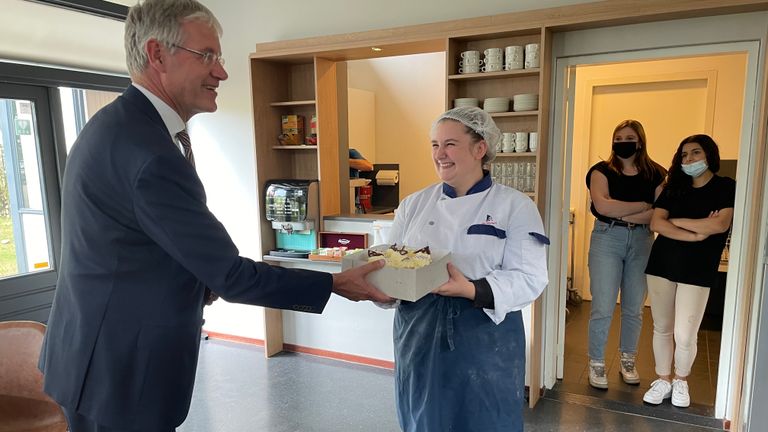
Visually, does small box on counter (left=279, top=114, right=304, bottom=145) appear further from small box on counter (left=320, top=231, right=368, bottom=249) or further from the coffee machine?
small box on counter (left=320, top=231, right=368, bottom=249)

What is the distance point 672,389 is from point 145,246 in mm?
3150

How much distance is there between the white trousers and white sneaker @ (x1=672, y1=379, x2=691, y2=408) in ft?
0.18

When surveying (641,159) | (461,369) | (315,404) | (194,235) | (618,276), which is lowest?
(315,404)

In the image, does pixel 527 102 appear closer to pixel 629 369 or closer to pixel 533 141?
pixel 533 141

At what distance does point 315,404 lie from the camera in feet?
10.3

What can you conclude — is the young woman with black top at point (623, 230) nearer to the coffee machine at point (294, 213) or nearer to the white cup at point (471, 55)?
the white cup at point (471, 55)

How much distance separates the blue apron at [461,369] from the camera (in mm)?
1593

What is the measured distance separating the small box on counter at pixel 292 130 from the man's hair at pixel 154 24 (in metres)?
2.49

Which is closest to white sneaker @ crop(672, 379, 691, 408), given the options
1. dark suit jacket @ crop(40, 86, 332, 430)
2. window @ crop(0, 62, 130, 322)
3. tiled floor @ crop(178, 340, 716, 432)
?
tiled floor @ crop(178, 340, 716, 432)

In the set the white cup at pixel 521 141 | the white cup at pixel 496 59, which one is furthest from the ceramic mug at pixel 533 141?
the white cup at pixel 496 59

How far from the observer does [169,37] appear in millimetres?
1201

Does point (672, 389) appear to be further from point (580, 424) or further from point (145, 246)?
point (145, 246)

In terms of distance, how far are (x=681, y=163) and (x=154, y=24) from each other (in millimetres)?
2849

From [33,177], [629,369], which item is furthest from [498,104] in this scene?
[33,177]
